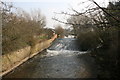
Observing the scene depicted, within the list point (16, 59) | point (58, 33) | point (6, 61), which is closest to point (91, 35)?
point (16, 59)

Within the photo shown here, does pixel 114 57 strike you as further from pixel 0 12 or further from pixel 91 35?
pixel 91 35

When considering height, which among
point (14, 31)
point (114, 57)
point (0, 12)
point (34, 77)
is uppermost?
point (0, 12)

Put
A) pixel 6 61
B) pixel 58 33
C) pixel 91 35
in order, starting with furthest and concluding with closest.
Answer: pixel 58 33, pixel 91 35, pixel 6 61

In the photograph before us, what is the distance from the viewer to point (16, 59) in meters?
10.6

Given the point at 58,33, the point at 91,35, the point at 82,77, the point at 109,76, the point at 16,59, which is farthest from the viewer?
the point at 58,33

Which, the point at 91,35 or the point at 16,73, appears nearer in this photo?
the point at 16,73

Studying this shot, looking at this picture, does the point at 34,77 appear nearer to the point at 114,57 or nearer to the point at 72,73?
the point at 72,73

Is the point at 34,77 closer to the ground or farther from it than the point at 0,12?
closer to the ground

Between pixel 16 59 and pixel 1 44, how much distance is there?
233 cm

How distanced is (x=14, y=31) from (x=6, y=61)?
69.1 inches

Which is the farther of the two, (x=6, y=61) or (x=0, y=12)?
(x=6, y=61)

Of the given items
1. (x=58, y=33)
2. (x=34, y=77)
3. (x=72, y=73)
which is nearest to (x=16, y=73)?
(x=34, y=77)

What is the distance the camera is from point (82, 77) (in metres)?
7.91

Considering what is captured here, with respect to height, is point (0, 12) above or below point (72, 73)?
above
